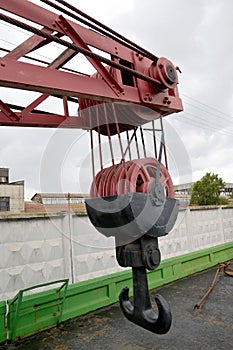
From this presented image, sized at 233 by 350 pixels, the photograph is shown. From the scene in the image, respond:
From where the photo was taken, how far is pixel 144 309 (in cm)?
146

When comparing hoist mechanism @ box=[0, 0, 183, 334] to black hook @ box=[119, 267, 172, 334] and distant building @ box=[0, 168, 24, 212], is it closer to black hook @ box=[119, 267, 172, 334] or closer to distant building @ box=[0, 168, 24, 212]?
black hook @ box=[119, 267, 172, 334]

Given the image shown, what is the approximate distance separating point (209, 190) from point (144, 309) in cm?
2444

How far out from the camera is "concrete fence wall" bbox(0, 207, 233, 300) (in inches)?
117

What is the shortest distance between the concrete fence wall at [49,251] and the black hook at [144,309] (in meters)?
1.07

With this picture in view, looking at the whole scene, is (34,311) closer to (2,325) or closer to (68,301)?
(2,325)

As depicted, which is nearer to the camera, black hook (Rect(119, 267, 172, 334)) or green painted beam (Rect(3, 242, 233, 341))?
black hook (Rect(119, 267, 172, 334))

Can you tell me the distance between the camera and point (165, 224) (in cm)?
157

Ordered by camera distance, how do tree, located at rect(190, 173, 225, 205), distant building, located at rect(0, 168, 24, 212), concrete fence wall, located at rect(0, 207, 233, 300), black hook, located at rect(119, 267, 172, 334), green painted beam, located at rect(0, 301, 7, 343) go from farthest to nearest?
tree, located at rect(190, 173, 225, 205), distant building, located at rect(0, 168, 24, 212), concrete fence wall, located at rect(0, 207, 233, 300), green painted beam, located at rect(0, 301, 7, 343), black hook, located at rect(119, 267, 172, 334)

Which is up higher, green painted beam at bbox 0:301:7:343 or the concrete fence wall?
the concrete fence wall

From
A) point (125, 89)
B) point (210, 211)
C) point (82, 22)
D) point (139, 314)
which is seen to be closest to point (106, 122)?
point (125, 89)

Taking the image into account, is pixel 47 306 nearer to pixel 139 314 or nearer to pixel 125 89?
pixel 139 314

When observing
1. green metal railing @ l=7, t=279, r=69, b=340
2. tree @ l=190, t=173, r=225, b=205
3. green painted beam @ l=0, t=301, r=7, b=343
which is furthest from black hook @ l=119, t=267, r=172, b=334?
tree @ l=190, t=173, r=225, b=205

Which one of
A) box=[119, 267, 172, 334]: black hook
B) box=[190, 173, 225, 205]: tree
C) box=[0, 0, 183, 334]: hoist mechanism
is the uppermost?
box=[190, 173, 225, 205]: tree

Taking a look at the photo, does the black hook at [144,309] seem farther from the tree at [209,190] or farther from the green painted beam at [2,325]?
the tree at [209,190]
